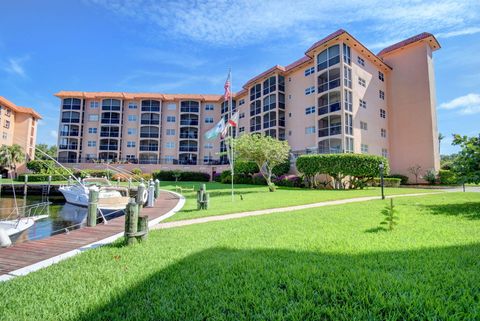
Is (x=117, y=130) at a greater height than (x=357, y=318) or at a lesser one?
greater

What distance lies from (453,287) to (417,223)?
5230mm

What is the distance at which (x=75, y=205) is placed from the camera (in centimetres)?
2003

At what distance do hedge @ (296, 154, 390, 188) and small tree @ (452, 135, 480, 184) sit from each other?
45.1 feet

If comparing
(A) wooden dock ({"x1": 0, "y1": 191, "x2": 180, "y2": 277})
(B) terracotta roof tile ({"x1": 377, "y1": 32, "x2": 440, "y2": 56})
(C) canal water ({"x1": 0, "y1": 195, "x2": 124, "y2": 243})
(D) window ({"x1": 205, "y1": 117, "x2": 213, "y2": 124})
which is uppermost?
(B) terracotta roof tile ({"x1": 377, "y1": 32, "x2": 440, "y2": 56})

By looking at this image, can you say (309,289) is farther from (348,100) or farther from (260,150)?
(348,100)

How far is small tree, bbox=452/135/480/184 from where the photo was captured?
10672 millimetres

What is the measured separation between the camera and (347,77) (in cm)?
3209

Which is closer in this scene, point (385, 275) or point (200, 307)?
point (200, 307)

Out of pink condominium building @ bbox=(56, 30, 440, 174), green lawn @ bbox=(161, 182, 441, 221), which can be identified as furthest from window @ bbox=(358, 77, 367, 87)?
green lawn @ bbox=(161, 182, 441, 221)

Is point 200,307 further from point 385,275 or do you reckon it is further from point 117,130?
point 117,130

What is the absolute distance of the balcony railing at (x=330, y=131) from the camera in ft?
103

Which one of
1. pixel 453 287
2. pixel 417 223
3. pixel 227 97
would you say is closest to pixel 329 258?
pixel 453 287

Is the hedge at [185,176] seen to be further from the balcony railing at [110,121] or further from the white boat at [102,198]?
the white boat at [102,198]

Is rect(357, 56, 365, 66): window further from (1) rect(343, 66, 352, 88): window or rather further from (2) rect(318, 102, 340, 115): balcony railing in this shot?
(2) rect(318, 102, 340, 115): balcony railing
